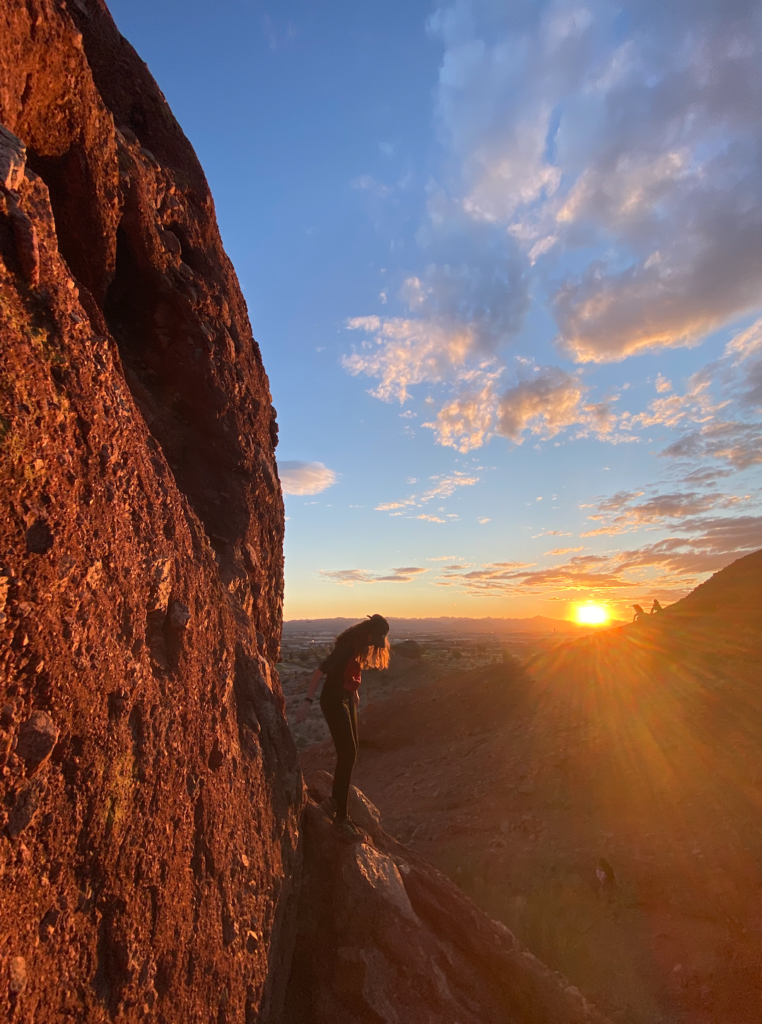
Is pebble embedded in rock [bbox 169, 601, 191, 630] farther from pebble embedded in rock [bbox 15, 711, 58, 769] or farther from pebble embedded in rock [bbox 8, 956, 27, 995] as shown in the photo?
pebble embedded in rock [bbox 8, 956, 27, 995]

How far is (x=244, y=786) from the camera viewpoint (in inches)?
146

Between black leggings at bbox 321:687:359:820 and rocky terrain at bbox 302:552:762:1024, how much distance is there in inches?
164

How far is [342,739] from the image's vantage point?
5.02 metres

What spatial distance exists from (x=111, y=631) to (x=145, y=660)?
0.37m

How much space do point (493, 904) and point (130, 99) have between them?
11.4 m

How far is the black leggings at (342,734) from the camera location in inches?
199

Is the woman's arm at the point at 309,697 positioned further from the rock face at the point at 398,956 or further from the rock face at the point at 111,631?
the rock face at the point at 398,956

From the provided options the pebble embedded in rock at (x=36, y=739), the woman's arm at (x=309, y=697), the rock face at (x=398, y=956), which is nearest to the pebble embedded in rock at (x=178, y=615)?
the pebble embedded in rock at (x=36, y=739)

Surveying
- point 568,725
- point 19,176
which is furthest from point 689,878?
point 19,176

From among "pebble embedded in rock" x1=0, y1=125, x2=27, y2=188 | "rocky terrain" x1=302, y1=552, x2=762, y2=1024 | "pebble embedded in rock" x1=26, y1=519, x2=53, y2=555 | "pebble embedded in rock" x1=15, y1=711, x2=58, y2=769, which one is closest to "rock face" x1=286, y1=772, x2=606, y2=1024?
"rocky terrain" x1=302, y1=552, x2=762, y2=1024

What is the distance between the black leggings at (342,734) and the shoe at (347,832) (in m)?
0.08

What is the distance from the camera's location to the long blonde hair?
524 cm

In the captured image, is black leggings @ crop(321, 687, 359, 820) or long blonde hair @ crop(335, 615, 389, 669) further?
long blonde hair @ crop(335, 615, 389, 669)

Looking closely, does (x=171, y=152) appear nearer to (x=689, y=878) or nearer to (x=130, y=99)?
(x=130, y=99)
